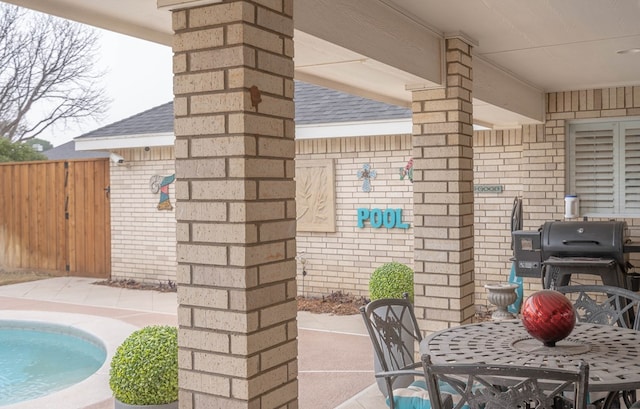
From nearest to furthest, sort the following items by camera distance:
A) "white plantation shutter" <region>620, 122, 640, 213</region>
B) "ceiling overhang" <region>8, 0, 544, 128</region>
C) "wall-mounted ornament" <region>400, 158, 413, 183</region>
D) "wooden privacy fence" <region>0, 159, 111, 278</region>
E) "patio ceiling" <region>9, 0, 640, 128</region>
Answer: "ceiling overhang" <region>8, 0, 544, 128</region>
"patio ceiling" <region>9, 0, 640, 128</region>
"white plantation shutter" <region>620, 122, 640, 213</region>
"wall-mounted ornament" <region>400, 158, 413, 183</region>
"wooden privacy fence" <region>0, 159, 111, 278</region>

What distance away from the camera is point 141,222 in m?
10.9

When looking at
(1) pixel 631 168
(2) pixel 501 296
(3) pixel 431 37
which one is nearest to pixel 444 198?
(3) pixel 431 37

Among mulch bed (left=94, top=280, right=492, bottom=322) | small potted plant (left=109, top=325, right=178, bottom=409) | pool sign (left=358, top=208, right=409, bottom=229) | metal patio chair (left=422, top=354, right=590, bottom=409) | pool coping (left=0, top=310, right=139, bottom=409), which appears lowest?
pool coping (left=0, top=310, right=139, bottom=409)

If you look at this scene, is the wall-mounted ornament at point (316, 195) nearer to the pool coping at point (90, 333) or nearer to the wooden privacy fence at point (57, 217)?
the pool coping at point (90, 333)

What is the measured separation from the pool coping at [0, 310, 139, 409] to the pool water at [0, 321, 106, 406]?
0.41 feet

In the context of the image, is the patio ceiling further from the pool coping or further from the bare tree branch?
the bare tree branch

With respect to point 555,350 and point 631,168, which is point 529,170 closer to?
point 631,168

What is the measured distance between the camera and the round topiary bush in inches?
223

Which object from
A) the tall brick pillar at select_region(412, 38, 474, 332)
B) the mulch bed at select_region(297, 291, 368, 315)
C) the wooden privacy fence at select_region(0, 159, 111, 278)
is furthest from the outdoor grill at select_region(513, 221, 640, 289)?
the wooden privacy fence at select_region(0, 159, 111, 278)

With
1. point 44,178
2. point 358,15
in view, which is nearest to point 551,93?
point 358,15

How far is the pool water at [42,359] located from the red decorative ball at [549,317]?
515 cm

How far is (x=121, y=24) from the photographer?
342cm

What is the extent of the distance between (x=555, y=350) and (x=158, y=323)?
5.79 metres

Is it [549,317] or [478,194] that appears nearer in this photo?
[549,317]
